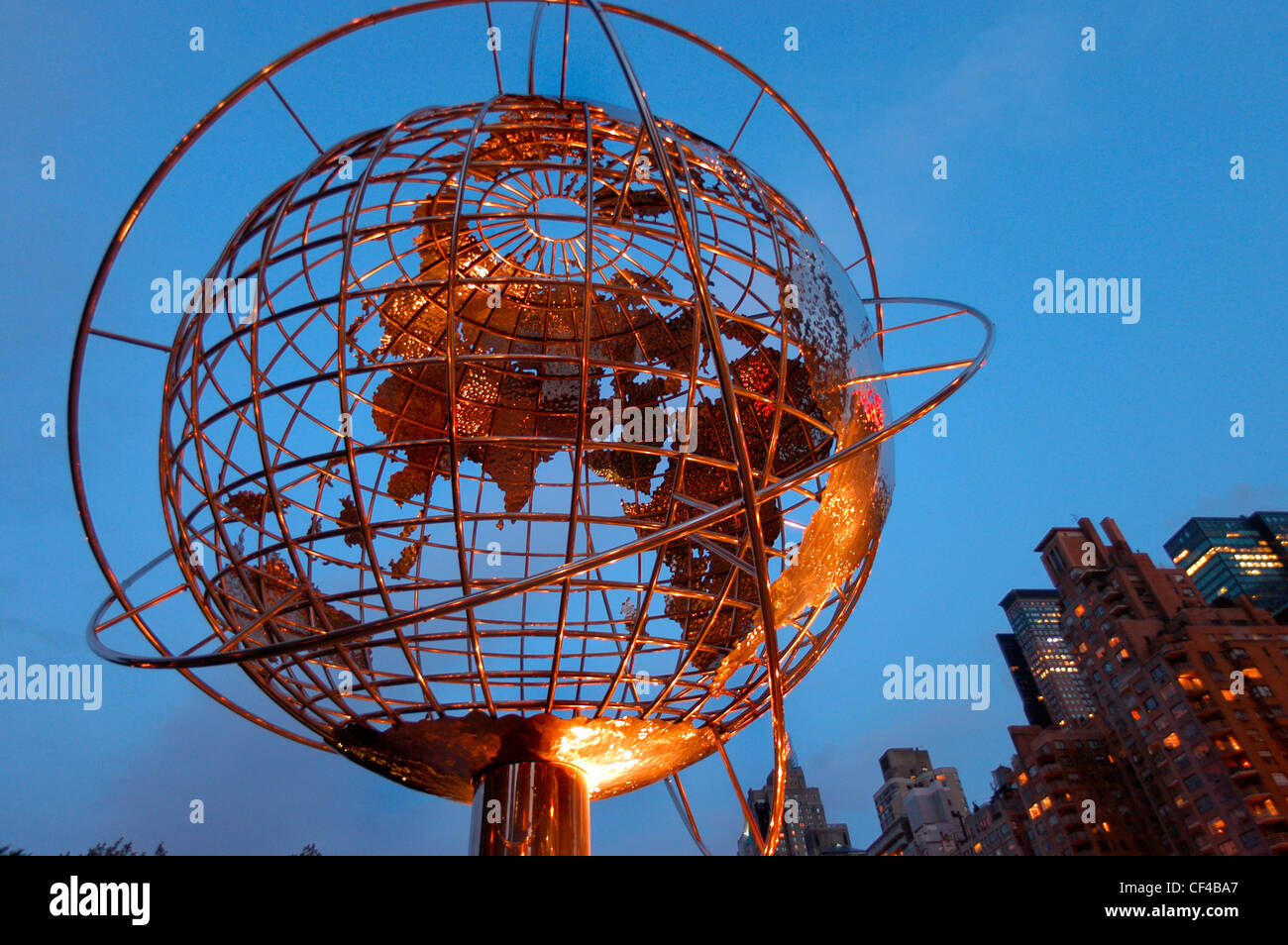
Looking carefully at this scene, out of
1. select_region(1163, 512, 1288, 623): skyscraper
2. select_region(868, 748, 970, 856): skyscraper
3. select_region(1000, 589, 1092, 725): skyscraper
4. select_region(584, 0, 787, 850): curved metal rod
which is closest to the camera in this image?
select_region(584, 0, 787, 850): curved metal rod

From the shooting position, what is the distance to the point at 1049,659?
88.2 m

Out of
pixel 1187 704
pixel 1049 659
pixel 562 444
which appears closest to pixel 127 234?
pixel 562 444

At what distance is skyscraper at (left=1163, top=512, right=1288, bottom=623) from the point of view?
6775 cm

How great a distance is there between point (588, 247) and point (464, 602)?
3.43 feet

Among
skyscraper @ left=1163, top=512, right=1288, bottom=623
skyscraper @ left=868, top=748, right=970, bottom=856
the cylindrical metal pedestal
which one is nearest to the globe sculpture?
the cylindrical metal pedestal

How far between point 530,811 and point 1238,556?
281ft

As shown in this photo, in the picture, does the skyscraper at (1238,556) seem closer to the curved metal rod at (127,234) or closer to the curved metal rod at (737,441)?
the curved metal rod at (737,441)

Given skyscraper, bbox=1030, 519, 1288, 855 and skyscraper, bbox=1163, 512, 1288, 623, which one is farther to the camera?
skyscraper, bbox=1163, 512, 1288, 623

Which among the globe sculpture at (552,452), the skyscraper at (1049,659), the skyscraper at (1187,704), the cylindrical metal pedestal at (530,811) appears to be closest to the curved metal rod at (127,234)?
the globe sculpture at (552,452)

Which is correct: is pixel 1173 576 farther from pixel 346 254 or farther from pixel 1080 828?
pixel 346 254

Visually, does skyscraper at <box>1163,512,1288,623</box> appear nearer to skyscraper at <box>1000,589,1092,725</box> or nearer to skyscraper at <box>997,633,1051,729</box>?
skyscraper at <box>1000,589,1092,725</box>

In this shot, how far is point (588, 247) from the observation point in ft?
7.41

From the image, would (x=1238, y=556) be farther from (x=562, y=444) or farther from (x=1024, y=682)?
(x=562, y=444)

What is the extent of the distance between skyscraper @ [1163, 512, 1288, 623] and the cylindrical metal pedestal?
80820 mm
